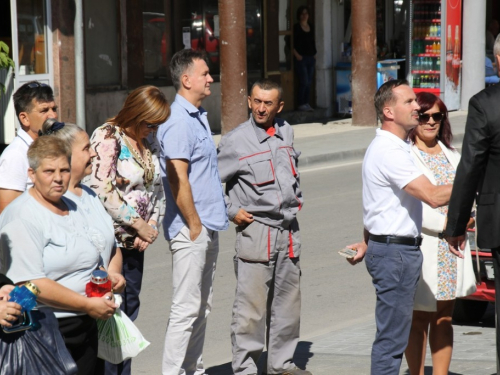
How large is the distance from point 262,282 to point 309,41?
16.7 meters

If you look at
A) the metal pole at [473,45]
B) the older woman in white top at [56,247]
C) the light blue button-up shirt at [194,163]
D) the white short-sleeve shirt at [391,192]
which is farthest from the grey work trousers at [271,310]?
the metal pole at [473,45]

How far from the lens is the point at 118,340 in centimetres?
450

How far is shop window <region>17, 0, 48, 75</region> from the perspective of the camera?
1672 centimetres

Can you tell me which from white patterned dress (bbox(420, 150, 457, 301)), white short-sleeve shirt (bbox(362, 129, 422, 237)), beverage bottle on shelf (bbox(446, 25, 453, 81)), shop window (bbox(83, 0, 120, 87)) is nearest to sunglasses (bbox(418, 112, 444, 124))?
white patterned dress (bbox(420, 150, 457, 301))

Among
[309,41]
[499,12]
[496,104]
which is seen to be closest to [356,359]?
[496,104]

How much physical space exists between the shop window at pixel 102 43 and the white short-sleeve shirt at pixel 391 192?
13751 millimetres

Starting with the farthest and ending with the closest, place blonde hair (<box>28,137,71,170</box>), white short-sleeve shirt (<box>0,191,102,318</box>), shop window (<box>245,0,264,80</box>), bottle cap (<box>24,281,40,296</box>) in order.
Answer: shop window (<box>245,0,264,80</box>), blonde hair (<box>28,137,71,170</box>), white short-sleeve shirt (<box>0,191,102,318</box>), bottle cap (<box>24,281,40,296</box>)

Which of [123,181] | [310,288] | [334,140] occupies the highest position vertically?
[123,181]

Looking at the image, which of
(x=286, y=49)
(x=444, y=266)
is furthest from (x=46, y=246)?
(x=286, y=49)

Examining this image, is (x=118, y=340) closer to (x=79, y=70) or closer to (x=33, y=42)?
(x=79, y=70)

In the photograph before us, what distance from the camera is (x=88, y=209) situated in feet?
14.7

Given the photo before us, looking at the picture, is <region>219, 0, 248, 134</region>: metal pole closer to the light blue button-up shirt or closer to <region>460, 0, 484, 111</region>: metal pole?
<region>460, 0, 484, 111</region>: metal pole

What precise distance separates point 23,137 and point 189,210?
106cm

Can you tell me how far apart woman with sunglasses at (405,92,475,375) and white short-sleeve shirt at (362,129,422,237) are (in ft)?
1.12
